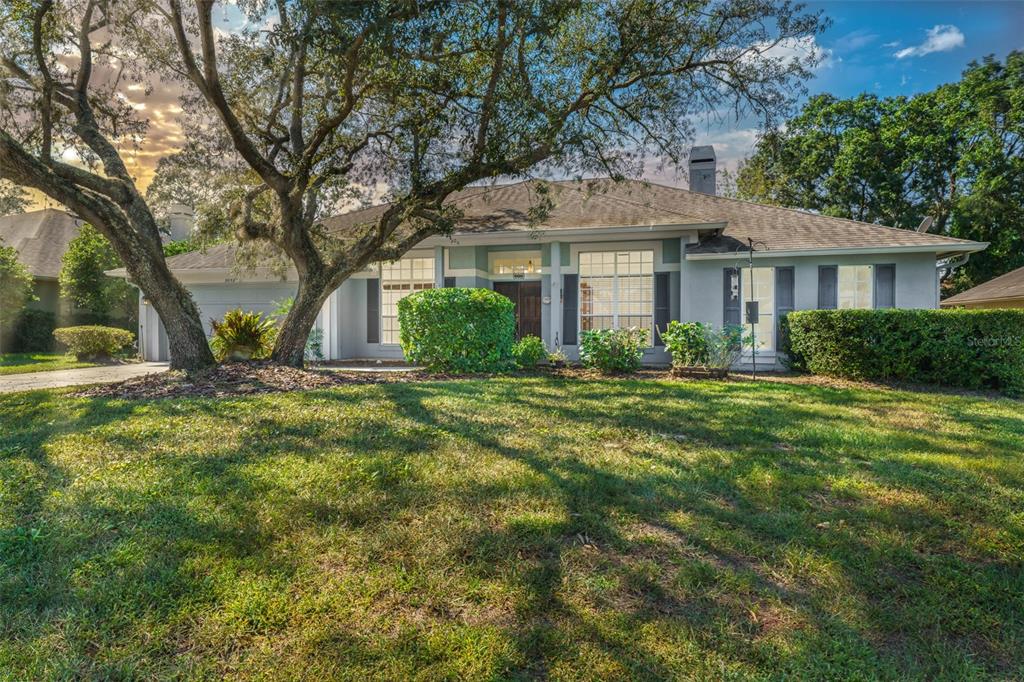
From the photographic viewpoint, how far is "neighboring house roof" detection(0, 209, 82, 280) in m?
21.2

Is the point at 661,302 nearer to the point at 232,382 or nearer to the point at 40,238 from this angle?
the point at 232,382

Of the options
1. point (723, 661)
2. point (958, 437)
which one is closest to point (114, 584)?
point (723, 661)

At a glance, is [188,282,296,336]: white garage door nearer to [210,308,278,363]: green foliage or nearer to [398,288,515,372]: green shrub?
[210,308,278,363]: green foliage

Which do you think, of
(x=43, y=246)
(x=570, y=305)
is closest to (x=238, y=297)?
(x=570, y=305)

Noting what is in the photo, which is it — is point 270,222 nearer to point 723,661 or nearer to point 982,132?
point 723,661

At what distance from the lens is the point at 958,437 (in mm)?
4887

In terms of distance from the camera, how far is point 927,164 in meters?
23.7

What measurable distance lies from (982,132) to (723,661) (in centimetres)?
2861

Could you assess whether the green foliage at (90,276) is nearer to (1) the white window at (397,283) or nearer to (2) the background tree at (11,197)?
(2) the background tree at (11,197)

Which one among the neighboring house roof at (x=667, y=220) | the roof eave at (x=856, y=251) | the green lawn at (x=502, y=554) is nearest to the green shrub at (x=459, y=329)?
the neighboring house roof at (x=667, y=220)

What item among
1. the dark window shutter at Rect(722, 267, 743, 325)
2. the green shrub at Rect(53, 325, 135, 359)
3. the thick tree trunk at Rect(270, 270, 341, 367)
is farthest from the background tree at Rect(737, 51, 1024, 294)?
the green shrub at Rect(53, 325, 135, 359)

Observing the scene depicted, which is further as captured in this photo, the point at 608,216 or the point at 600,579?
the point at 608,216

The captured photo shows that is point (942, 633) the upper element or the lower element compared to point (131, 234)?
lower

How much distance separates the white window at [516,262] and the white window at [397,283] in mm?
1666
